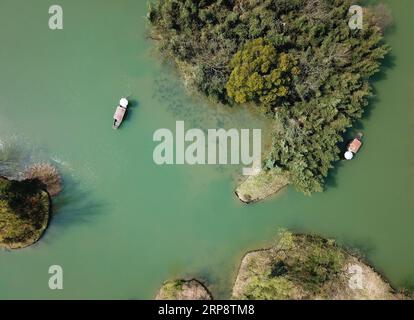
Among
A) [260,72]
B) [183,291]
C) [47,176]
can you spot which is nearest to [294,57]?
[260,72]

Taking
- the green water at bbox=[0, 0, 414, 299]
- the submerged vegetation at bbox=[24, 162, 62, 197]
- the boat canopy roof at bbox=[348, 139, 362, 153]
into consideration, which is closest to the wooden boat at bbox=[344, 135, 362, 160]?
the boat canopy roof at bbox=[348, 139, 362, 153]

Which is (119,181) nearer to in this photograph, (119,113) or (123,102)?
(119,113)

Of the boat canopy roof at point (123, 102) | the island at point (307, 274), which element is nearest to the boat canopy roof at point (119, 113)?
the boat canopy roof at point (123, 102)

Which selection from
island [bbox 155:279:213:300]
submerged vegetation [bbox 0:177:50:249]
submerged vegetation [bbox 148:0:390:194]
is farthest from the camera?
island [bbox 155:279:213:300]

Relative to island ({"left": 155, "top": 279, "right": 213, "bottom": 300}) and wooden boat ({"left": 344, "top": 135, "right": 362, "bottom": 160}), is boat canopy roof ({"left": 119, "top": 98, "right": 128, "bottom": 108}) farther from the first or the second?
wooden boat ({"left": 344, "top": 135, "right": 362, "bottom": 160})

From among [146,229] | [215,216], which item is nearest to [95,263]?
[146,229]
